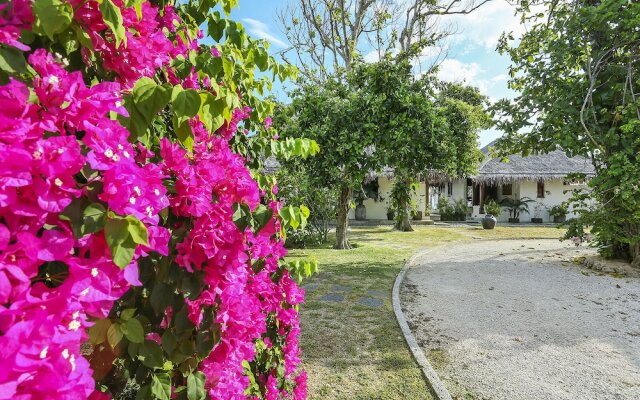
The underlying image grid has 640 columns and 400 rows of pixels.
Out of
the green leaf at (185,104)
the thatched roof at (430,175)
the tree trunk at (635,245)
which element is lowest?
the tree trunk at (635,245)

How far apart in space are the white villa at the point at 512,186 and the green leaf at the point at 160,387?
23027 mm

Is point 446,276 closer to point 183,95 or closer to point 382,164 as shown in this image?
point 382,164

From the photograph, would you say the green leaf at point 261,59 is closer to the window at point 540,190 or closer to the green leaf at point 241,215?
the green leaf at point 241,215

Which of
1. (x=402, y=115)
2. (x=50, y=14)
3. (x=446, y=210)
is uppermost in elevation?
(x=402, y=115)

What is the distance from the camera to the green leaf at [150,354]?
120 cm

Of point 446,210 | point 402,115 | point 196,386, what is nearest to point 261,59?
point 196,386

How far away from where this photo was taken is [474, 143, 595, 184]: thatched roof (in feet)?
82.7

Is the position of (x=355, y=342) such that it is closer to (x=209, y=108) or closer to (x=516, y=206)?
(x=209, y=108)

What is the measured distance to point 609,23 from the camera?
8188 mm

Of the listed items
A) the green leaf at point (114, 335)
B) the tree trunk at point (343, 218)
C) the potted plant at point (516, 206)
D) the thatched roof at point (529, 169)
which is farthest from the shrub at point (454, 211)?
the green leaf at point (114, 335)

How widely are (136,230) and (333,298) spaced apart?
5822mm

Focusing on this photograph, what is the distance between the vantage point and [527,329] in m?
5.09

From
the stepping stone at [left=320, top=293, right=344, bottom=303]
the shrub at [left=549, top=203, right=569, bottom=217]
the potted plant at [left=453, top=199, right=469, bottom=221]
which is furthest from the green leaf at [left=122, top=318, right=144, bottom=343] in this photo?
the potted plant at [left=453, top=199, right=469, bottom=221]

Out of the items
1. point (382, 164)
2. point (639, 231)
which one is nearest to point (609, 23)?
point (639, 231)
